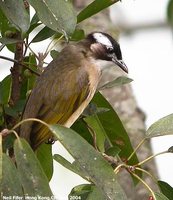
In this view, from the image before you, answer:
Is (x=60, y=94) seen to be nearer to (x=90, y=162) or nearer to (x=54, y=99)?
(x=54, y=99)

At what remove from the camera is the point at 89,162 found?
2314 mm

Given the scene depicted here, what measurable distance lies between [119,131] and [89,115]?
199 mm

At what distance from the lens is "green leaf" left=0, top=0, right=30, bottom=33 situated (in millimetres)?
2531

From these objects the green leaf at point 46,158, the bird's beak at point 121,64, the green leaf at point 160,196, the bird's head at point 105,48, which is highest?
the bird's head at point 105,48

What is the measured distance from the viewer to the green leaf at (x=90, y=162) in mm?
2283

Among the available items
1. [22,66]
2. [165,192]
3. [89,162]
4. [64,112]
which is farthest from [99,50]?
[89,162]

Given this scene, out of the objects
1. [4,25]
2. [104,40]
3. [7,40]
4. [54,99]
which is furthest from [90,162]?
[104,40]

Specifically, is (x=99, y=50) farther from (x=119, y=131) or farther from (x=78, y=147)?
(x=78, y=147)

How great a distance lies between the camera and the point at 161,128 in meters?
2.80

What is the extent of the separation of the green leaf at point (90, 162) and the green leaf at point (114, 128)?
2.80ft

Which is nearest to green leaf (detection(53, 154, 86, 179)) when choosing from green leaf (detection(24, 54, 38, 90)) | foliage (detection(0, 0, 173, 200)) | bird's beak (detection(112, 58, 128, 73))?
foliage (detection(0, 0, 173, 200))

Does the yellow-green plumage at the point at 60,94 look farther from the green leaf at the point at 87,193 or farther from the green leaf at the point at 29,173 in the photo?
the green leaf at the point at 29,173

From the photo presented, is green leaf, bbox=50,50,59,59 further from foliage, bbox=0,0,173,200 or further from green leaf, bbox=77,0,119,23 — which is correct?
green leaf, bbox=77,0,119,23

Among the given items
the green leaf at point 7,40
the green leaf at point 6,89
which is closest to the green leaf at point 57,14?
the green leaf at point 7,40
